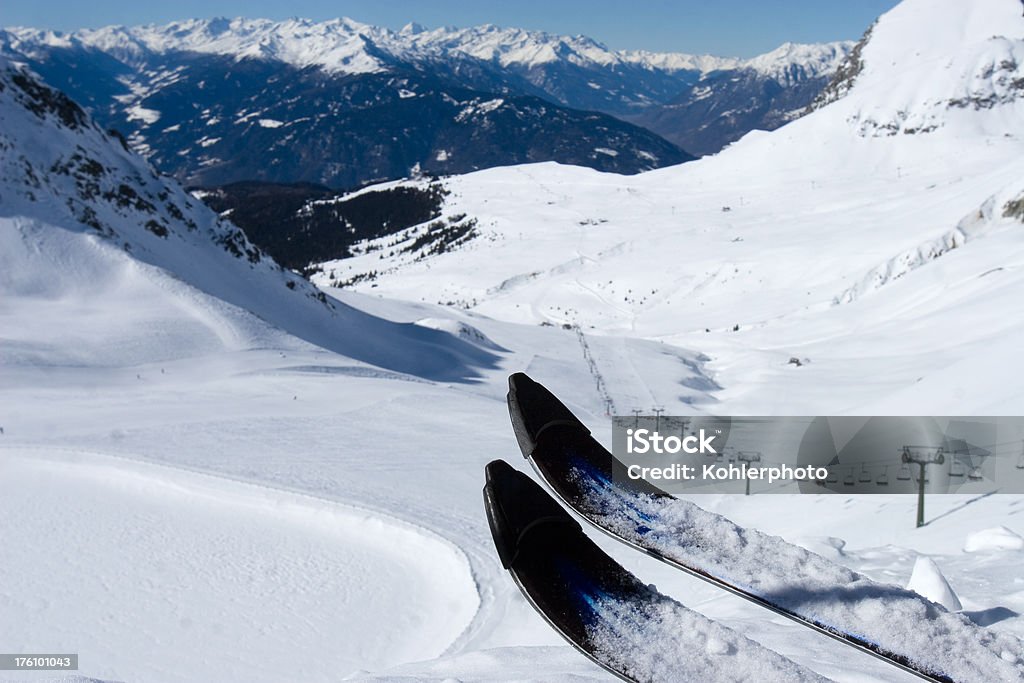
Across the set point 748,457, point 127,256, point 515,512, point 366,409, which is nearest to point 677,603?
point 515,512

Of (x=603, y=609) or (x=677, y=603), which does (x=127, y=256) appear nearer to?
(x=603, y=609)

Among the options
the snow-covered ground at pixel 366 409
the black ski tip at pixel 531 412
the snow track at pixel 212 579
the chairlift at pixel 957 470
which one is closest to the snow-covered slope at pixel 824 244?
the snow-covered ground at pixel 366 409

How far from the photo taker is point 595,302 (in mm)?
55344

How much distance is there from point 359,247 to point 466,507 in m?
108

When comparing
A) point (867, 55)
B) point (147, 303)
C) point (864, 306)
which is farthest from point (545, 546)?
point (867, 55)

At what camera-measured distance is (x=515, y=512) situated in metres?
4.02

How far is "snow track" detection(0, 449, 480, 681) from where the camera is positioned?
796 cm

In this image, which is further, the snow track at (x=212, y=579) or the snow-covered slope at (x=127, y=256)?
the snow-covered slope at (x=127, y=256)

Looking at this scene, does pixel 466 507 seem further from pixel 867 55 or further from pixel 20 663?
pixel 867 55

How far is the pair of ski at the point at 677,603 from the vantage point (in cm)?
334

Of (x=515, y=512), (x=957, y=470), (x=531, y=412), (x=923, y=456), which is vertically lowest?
(x=957, y=470)

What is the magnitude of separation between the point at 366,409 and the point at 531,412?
44.0 feet

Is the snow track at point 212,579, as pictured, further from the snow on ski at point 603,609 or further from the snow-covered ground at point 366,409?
the snow on ski at point 603,609

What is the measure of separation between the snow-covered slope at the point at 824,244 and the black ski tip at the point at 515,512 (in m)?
9.62
